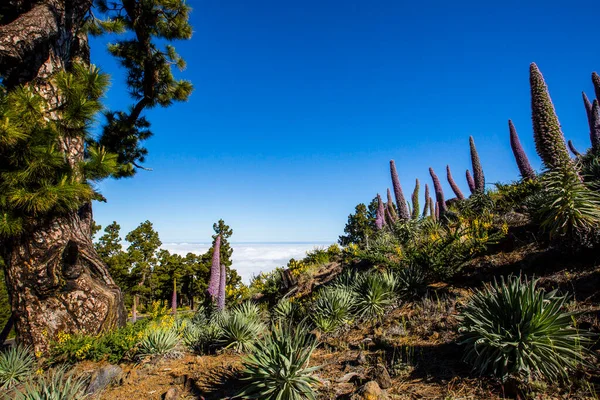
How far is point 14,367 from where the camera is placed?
14.4ft

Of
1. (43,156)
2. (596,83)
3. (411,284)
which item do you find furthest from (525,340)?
(596,83)

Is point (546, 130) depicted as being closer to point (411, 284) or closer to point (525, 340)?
point (411, 284)

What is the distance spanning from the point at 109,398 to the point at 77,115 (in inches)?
167

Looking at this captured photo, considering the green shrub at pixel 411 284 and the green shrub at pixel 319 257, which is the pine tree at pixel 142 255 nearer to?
the green shrub at pixel 319 257

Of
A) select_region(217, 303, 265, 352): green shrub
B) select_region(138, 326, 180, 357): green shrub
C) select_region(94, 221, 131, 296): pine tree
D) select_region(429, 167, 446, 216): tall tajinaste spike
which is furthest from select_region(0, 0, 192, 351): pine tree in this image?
select_region(94, 221, 131, 296): pine tree

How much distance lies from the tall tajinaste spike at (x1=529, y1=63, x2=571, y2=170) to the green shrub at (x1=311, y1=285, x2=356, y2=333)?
14.1 feet

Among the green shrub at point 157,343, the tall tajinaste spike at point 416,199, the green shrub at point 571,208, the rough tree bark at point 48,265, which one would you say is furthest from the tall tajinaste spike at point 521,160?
the rough tree bark at point 48,265

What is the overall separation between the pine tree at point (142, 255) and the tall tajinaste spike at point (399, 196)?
103ft

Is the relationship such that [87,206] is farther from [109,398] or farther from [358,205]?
[358,205]

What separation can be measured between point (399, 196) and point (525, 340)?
9.18 metres

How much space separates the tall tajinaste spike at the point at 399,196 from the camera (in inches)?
439

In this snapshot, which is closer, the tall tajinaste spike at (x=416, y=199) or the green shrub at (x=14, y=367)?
the green shrub at (x=14, y=367)

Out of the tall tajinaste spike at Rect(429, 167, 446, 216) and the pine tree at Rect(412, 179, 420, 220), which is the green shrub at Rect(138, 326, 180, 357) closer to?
the pine tree at Rect(412, 179, 420, 220)

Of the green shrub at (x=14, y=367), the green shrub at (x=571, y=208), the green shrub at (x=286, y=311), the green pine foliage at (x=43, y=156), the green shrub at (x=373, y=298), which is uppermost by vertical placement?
the green pine foliage at (x=43, y=156)
